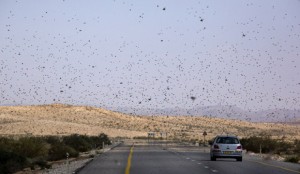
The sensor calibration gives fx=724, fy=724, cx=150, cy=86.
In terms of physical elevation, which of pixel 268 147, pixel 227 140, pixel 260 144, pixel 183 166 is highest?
pixel 260 144

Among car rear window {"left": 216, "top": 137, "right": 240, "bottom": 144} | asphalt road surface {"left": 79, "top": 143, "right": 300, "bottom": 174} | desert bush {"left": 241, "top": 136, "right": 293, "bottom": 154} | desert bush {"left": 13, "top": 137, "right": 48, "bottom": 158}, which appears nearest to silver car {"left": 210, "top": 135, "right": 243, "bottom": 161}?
car rear window {"left": 216, "top": 137, "right": 240, "bottom": 144}

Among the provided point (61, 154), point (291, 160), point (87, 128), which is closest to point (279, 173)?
point (291, 160)

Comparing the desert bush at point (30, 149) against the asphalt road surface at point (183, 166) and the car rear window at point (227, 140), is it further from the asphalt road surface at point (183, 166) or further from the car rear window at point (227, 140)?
the car rear window at point (227, 140)

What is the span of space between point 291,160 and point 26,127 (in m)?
116

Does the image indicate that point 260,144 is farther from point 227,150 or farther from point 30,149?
point 30,149

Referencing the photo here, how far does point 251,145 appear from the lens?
243 feet

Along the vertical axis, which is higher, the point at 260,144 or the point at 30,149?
the point at 260,144

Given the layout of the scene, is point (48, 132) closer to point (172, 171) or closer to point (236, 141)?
point (236, 141)

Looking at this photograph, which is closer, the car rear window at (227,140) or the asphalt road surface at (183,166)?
the asphalt road surface at (183,166)

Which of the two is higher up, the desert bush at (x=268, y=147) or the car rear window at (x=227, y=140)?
the desert bush at (x=268, y=147)

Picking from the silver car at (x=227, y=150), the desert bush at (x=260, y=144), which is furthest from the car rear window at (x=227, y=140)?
the desert bush at (x=260, y=144)

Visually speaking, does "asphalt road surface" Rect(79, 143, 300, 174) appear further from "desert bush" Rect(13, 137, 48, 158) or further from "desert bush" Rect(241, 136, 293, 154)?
"desert bush" Rect(241, 136, 293, 154)

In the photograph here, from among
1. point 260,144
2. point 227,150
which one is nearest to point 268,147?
point 260,144

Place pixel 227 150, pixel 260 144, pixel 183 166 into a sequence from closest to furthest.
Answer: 1. pixel 183 166
2. pixel 227 150
3. pixel 260 144
